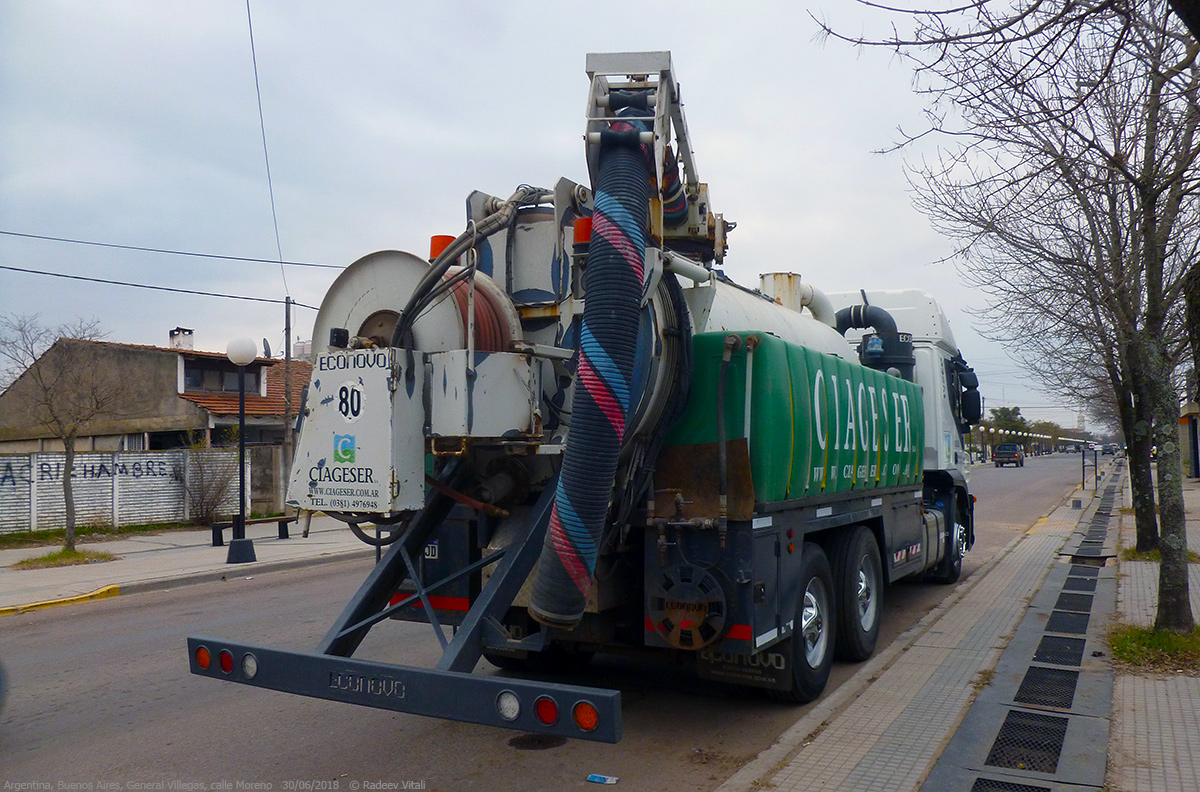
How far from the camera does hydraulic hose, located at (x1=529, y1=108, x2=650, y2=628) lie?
4535 mm

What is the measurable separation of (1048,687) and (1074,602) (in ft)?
13.3

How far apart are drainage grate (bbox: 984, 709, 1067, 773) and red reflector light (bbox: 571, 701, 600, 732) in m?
2.47

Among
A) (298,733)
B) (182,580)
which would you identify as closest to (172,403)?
(182,580)

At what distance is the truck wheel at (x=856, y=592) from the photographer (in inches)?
277

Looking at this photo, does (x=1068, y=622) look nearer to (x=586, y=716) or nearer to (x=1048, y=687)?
(x=1048, y=687)

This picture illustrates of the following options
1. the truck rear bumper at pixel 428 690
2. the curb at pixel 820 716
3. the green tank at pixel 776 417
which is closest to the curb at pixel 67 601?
the truck rear bumper at pixel 428 690

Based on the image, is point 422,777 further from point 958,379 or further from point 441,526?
point 958,379

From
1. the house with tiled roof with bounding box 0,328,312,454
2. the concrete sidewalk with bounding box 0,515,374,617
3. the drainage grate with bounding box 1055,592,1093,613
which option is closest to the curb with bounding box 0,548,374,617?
the concrete sidewalk with bounding box 0,515,374,617

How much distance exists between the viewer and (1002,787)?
464 centimetres

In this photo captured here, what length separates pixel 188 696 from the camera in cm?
682

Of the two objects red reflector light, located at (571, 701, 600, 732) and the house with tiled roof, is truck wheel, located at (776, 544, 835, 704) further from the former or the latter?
the house with tiled roof

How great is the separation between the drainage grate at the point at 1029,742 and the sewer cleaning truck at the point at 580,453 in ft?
4.11

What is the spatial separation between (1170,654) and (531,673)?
495cm

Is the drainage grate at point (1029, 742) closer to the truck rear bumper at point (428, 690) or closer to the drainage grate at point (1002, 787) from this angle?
the drainage grate at point (1002, 787)
